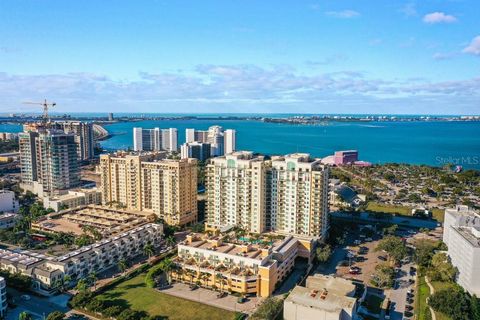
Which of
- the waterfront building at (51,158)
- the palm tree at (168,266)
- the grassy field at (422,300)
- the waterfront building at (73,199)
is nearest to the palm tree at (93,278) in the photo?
the palm tree at (168,266)

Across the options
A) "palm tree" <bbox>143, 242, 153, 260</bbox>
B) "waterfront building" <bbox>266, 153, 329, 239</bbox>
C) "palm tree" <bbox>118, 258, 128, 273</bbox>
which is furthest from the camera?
"waterfront building" <bbox>266, 153, 329, 239</bbox>

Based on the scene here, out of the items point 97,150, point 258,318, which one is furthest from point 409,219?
point 97,150


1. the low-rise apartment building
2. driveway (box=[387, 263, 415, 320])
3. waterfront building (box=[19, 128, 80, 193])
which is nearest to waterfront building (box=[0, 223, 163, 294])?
the low-rise apartment building

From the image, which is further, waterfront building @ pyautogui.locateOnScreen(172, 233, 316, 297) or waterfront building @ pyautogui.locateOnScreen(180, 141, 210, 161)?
waterfront building @ pyautogui.locateOnScreen(180, 141, 210, 161)

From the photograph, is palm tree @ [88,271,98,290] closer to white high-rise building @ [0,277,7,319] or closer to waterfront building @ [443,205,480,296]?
white high-rise building @ [0,277,7,319]

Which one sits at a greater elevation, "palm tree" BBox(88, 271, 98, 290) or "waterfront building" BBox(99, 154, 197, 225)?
"waterfront building" BBox(99, 154, 197, 225)

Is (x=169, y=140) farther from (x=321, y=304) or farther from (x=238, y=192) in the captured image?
(x=321, y=304)

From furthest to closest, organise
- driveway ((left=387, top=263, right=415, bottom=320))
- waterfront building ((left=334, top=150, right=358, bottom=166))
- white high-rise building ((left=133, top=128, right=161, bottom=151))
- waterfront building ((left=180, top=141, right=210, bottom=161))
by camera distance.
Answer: white high-rise building ((left=133, top=128, right=161, bottom=151)), waterfront building ((left=334, top=150, right=358, bottom=166)), waterfront building ((left=180, top=141, right=210, bottom=161)), driveway ((left=387, top=263, right=415, bottom=320))
